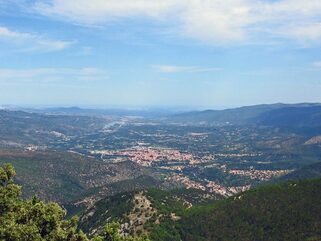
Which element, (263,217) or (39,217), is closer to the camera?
(39,217)

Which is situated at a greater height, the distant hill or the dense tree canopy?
the dense tree canopy

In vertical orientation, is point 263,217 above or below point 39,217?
below

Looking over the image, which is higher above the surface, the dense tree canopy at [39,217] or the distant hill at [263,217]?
the dense tree canopy at [39,217]

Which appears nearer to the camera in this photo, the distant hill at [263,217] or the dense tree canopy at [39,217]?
the dense tree canopy at [39,217]

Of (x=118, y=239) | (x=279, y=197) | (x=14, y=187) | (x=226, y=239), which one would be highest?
(x=14, y=187)

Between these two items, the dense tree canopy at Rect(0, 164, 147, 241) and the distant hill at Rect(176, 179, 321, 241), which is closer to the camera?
the dense tree canopy at Rect(0, 164, 147, 241)

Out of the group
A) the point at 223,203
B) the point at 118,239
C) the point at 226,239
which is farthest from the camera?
the point at 223,203

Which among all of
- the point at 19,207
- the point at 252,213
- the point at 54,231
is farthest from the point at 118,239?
the point at 252,213

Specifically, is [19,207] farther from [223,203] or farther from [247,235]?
[223,203]
